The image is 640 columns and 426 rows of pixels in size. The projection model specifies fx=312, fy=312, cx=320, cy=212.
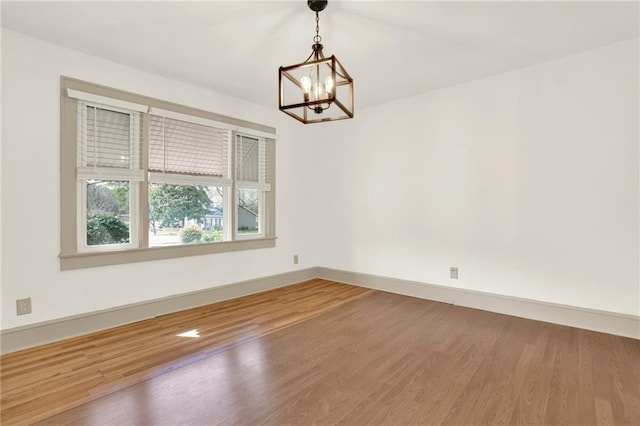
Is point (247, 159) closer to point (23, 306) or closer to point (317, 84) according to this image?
point (317, 84)

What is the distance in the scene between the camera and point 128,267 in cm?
320

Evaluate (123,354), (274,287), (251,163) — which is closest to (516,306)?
(274,287)

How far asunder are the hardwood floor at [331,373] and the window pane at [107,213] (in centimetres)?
Result: 93

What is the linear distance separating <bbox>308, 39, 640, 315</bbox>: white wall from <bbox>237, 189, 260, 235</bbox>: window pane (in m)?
1.44

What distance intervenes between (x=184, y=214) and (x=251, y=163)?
118 cm

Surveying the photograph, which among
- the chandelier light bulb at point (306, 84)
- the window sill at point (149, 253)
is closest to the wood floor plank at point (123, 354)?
the window sill at point (149, 253)

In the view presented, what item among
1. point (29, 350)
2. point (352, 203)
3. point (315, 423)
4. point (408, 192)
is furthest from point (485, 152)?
point (29, 350)

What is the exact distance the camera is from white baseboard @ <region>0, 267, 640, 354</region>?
2689mm

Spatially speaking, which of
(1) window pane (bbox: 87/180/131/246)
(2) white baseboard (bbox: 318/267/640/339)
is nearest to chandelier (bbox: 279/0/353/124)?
(1) window pane (bbox: 87/180/131/246)

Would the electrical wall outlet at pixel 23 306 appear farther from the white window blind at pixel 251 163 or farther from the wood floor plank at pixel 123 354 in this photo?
the white window blind at pixel 251 163

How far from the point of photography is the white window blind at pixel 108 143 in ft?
9.61

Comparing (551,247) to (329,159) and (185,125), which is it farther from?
(185,125)

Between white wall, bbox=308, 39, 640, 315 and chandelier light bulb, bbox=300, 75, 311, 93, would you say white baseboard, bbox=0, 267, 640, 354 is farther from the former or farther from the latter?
chandelier light bulb, bbox=300, 75, 311, 93

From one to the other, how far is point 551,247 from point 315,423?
2.92 m
